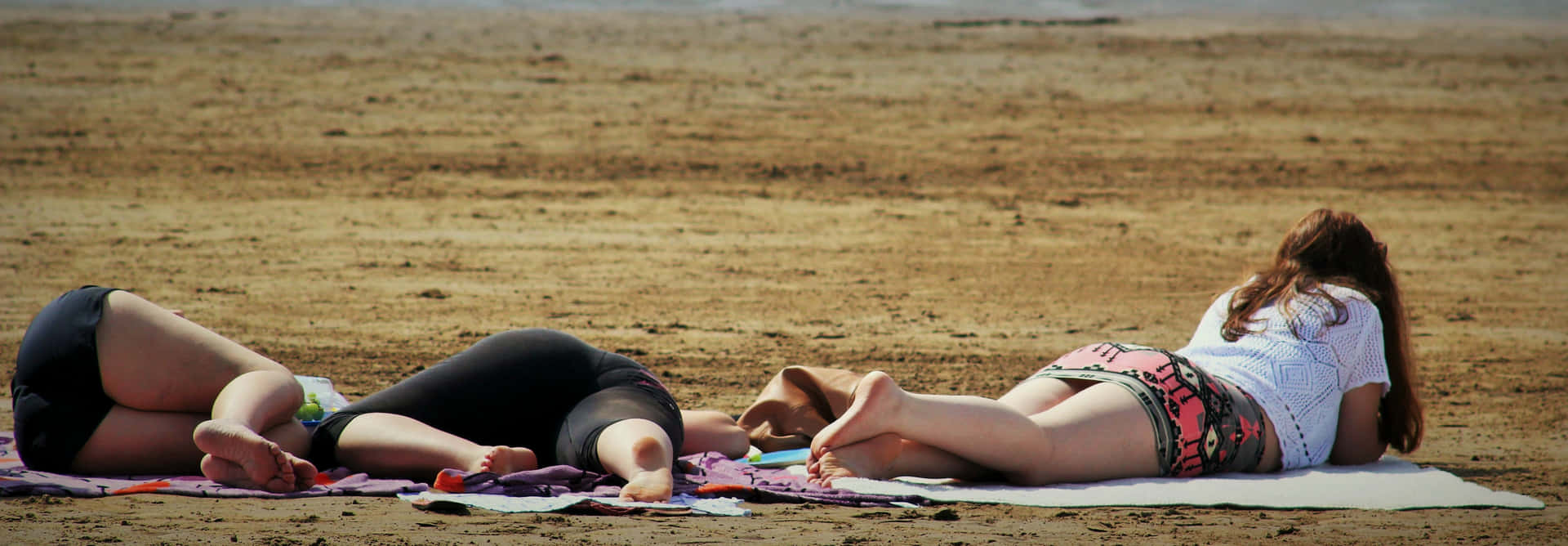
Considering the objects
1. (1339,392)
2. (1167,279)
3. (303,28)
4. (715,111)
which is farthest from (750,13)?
(1339,392)

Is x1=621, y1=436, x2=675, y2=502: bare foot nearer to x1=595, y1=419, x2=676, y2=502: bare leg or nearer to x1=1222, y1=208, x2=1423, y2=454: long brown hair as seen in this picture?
x1=595, y1=419, x2=676, y2=502: bare leg

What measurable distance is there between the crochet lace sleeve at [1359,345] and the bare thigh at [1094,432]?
2.38 ft

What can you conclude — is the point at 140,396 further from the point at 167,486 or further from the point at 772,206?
the point at 772,206

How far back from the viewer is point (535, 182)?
11141mm

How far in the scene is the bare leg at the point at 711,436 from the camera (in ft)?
14.1

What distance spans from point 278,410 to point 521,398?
67 cm

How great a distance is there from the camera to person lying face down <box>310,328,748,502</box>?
12.1ft

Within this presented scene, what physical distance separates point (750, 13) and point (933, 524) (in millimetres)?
20461

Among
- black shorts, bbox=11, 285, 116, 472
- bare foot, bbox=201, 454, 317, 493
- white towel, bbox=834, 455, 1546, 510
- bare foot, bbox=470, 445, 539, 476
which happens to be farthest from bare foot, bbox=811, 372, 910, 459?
black shorts, bbox=11, 285, 116, 472

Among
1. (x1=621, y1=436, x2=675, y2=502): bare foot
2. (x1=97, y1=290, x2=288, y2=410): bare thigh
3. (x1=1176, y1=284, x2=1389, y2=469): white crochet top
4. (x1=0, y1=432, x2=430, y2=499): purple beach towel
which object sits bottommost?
(x1=0, y1=432, x2=430, y2=499): purple beach towel

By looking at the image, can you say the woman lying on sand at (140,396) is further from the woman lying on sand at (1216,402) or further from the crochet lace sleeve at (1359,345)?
the crochet lace sleeve at (1359,345)

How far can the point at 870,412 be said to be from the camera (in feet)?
12.1

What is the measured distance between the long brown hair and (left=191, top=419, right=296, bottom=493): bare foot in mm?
2916

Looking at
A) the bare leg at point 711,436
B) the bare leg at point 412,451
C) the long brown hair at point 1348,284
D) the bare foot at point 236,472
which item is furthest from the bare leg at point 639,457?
the long brown hair at point 1348,284
